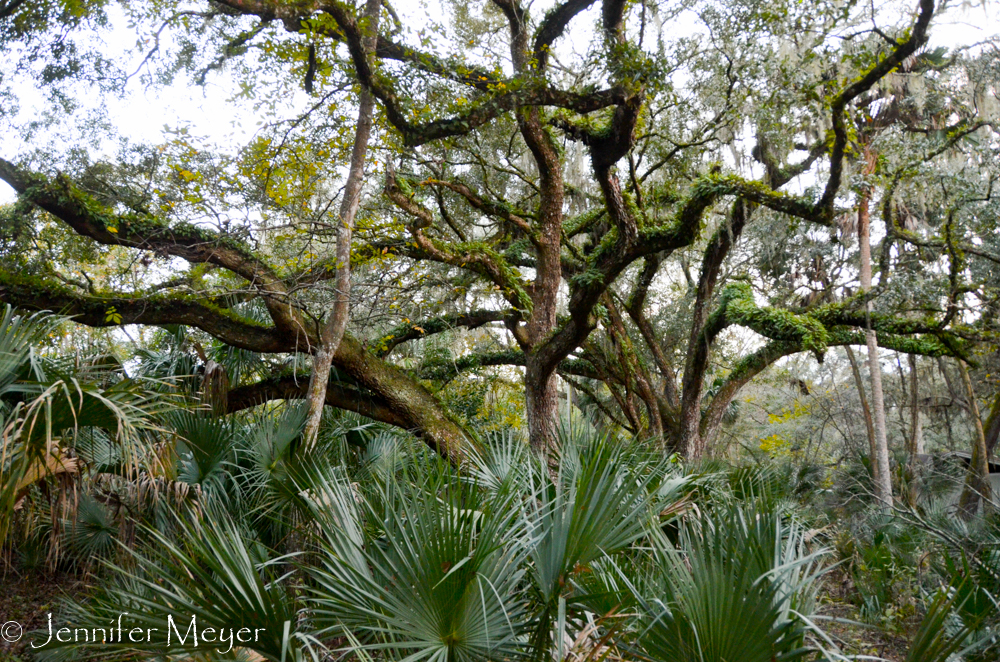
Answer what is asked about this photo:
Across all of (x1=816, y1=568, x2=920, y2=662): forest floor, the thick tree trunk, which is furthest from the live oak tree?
(x1=816, y1=568, x2=920, y2=662): forest floor

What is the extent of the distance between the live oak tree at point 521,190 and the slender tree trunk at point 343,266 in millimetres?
163

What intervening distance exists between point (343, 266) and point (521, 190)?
17.9ft

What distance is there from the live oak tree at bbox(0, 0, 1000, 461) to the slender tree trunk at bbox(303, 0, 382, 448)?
163 millimetres

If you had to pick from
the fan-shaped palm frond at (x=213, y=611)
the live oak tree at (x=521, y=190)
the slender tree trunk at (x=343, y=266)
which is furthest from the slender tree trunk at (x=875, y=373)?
the fan-shaped palm frond at (x=213, y=611)

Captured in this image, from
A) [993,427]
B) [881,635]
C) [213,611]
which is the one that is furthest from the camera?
[993,427]

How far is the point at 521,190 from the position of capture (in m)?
10.9

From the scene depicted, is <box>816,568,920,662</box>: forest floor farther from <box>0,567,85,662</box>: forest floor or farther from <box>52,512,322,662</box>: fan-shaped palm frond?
<box>0,567,85,662</box>: forest floor

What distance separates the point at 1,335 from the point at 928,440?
72.8ft

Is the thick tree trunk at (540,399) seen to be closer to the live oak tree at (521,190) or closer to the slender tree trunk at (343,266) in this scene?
the live oak tree at (521,190)

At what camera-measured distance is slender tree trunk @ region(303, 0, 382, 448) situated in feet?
19.7

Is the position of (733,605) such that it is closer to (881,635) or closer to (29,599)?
(881,635)

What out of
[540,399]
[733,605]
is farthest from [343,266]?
[733,605]

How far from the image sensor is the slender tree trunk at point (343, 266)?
602cm

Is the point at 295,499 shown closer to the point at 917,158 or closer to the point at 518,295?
the point at 518,295
